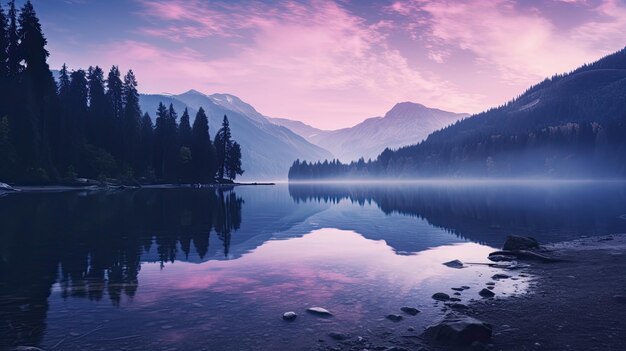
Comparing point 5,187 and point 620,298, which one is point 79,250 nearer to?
point 620,298

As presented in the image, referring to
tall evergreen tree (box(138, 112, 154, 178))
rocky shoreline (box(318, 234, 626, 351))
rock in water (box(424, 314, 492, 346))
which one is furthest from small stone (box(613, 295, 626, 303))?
tall evergreen tree (box(138, 112, 154, 178))

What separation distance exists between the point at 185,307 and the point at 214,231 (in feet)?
65.4

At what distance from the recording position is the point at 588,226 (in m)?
36.8

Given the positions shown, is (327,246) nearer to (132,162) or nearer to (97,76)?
(132,162)

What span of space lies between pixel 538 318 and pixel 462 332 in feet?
12.6

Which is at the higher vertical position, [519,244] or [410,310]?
[519,244]

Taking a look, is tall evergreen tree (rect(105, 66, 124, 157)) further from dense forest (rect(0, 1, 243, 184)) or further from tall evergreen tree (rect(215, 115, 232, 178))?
tall evergreen tree (rect(215, 115, 232, 178))

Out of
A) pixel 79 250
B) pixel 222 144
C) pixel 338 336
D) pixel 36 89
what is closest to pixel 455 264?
pixel 338 336

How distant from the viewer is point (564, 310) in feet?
44.2

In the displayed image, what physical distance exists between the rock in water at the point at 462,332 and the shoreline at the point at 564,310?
0.29 m

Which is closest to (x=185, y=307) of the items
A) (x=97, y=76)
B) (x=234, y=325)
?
(x=234, y=325)

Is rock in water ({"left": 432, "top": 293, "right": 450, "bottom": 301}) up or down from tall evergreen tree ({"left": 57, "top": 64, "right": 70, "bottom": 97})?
down

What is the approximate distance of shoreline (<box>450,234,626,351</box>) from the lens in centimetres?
1074

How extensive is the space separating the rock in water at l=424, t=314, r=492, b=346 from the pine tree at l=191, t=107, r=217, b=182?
5286 inches
